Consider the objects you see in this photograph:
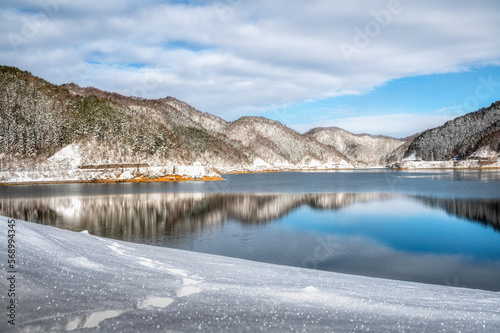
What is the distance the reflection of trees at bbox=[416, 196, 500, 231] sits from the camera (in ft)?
89.0

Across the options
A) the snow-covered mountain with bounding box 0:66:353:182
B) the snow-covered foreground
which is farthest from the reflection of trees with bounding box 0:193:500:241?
the snow-covered mountain with bounding box 0:66:353:182

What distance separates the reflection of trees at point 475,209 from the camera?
89.0 feet

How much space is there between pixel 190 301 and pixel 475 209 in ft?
118

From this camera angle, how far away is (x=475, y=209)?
32.8m

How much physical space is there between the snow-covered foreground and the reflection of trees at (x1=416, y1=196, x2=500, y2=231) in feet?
72.3

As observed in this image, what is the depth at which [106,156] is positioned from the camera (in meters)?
111

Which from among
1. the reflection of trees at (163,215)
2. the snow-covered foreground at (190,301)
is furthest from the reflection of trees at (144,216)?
the snow-covered foreground at (190,301)

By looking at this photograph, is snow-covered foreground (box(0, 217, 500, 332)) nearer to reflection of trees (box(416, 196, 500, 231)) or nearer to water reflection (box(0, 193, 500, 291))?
water reflection (box(0, 193, 500, 291))

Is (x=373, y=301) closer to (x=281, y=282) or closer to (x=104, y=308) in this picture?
(x=281, y=282)

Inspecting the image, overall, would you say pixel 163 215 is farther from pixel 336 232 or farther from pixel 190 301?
pixel 190 301

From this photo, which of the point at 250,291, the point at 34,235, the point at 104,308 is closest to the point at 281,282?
the point at 250,291

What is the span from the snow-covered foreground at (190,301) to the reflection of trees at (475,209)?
867 inches

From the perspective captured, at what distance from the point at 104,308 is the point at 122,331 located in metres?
0.83

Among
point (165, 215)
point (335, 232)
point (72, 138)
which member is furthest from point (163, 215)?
point (72, 138)
